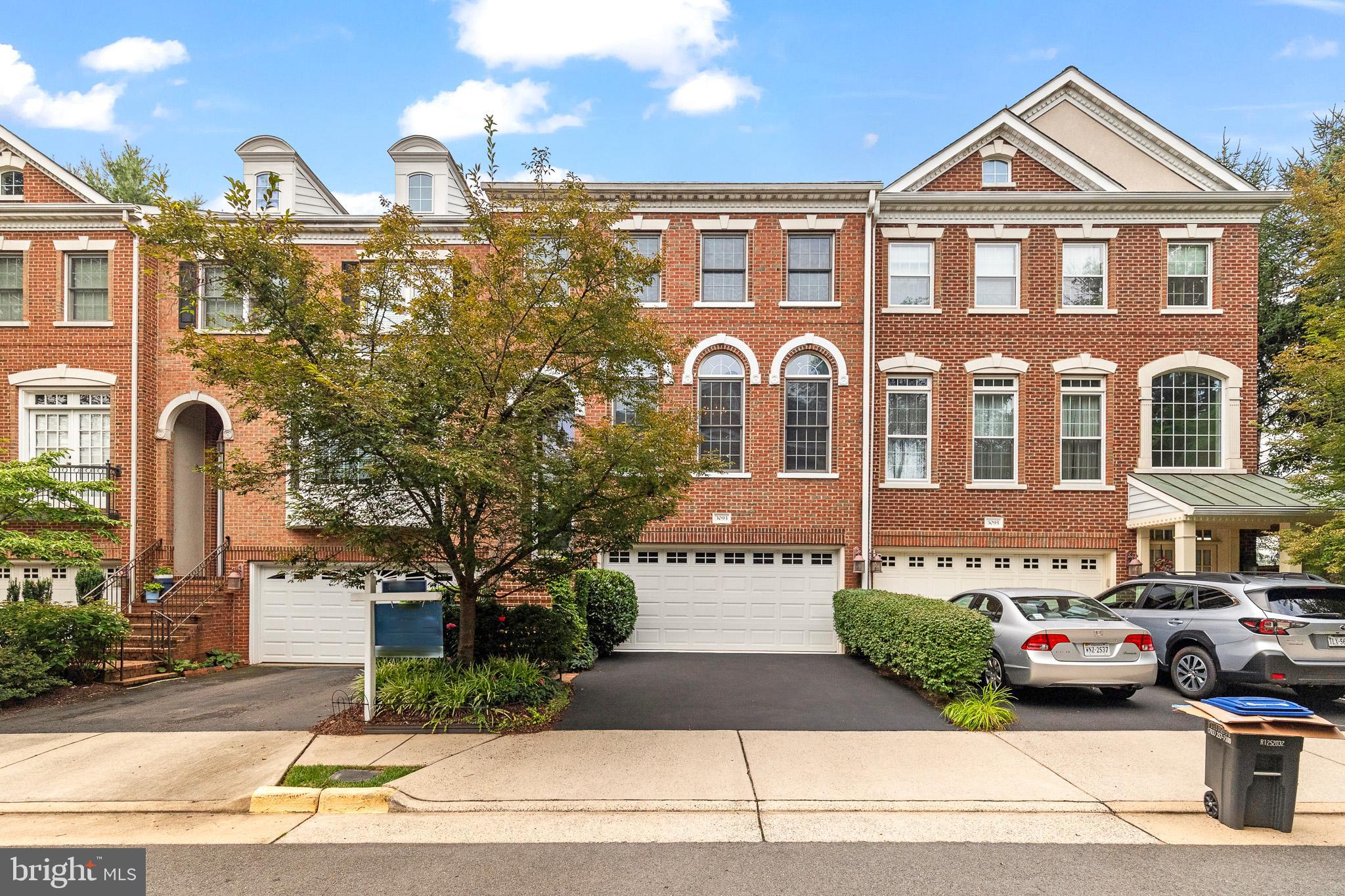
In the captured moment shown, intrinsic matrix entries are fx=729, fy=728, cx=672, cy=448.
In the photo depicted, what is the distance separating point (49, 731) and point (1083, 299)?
18066 mm

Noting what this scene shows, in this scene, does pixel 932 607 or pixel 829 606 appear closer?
pixel 932 607

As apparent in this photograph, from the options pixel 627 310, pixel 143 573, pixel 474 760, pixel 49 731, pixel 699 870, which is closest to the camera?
pixel 699 870

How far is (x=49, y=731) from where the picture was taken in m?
8.56

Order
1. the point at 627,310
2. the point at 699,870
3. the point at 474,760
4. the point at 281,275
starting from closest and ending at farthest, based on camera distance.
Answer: the point at 699,870 → the point at 474,760 → the point at 281,275 → the point at 627,310

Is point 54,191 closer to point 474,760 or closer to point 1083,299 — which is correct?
point 474,760

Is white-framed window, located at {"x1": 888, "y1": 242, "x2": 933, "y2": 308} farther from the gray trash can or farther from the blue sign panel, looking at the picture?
the blue sign panel

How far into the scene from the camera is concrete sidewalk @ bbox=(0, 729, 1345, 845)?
219 inches

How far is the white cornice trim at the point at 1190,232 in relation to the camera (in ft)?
48.0

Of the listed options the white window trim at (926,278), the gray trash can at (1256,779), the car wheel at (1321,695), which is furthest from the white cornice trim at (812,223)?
the gray trash can at (1256,779)

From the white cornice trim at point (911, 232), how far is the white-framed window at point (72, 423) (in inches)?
633

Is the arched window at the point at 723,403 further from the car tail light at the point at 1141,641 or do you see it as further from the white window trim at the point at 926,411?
the car tail light at the point at 1141,641

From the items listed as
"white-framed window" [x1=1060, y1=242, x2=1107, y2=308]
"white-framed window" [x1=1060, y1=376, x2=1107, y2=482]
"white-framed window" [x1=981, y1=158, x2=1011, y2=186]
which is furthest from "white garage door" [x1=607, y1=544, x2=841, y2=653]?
"white-framed window" [x1=981, y1=158, x2=1011, y2=186]

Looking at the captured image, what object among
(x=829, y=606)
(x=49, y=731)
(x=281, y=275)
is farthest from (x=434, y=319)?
(x=829, y=606)

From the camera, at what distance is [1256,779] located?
554cm
